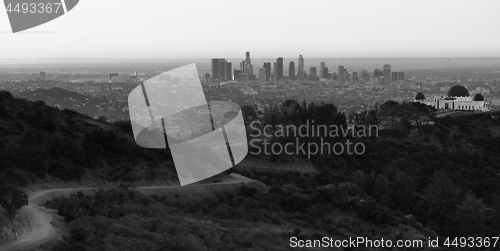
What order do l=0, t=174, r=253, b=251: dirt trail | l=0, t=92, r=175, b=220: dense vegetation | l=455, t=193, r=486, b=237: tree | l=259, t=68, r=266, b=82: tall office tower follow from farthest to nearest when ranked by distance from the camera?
l=259, t=68, r=266, b=82: tall office tower
l=455, t=193, r=486, b=237: tree
l=0, t=92, r=175, b=220: dense vegetation
l=0, t=174, r=253, b=251: dirt trail

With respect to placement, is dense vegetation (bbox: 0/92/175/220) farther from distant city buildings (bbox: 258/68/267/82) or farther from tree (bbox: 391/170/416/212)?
distant city buildings (bbox: 258/68/267/82)

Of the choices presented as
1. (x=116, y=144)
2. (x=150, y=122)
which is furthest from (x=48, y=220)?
(x=150, y=122)

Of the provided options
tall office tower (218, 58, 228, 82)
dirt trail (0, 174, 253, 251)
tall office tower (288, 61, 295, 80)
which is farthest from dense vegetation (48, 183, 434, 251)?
tall office tower (288, 61, 295, 80)

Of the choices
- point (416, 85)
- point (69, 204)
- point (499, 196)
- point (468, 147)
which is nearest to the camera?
point (69, 204)

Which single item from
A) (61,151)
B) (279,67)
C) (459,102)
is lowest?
(459,102)

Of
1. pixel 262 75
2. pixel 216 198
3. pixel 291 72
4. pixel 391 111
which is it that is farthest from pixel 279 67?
pixel 216 198

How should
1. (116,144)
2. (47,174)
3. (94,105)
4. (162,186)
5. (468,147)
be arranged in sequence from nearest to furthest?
(47,174), (162,186), (116,144), (468,147), (94,105)

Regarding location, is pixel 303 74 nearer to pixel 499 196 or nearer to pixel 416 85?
pixel 416 85

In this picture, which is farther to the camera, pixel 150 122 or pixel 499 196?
pixel 499 196

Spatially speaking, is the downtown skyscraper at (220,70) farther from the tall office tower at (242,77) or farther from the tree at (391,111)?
the tree at (391,111)

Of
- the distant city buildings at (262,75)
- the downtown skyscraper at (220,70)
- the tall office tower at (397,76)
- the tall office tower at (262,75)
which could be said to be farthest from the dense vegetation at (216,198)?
the tall office tower at (397,76)

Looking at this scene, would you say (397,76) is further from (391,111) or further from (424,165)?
(424,165)
